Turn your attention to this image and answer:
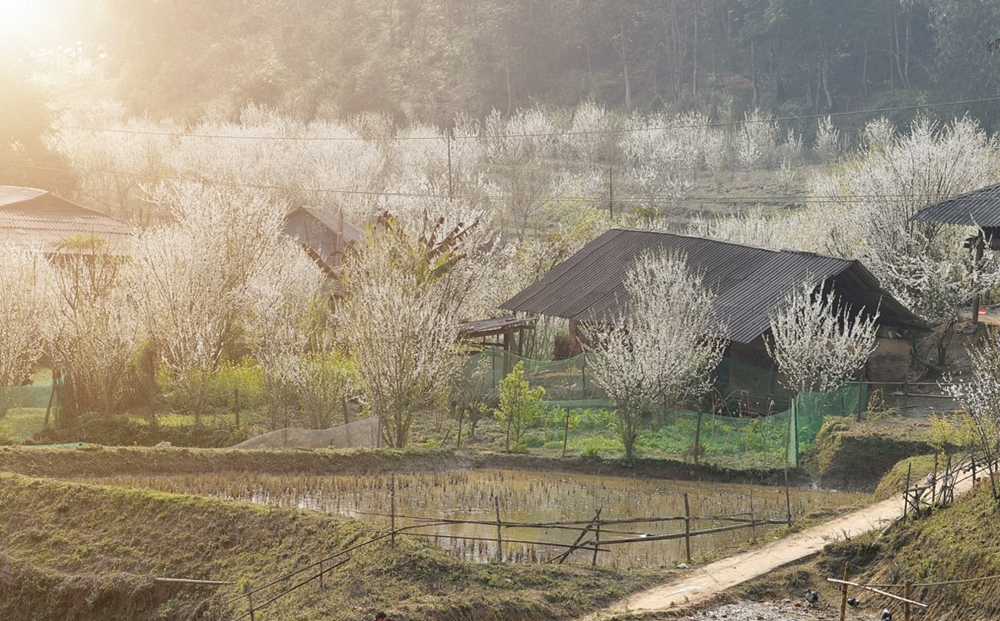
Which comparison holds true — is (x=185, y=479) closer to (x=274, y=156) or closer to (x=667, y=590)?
(x=667, y=590)

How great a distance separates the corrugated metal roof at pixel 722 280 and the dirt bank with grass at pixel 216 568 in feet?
45.0

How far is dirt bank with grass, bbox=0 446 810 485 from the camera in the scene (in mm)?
21109

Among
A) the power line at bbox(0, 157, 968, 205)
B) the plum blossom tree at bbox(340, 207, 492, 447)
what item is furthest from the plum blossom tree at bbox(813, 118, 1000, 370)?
the plum blossom tree at bbox(340, 207, 492, 447)

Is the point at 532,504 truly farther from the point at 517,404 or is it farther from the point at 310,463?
the point at 517,404

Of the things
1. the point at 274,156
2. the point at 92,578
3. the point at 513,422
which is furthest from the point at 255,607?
the point at 274,156

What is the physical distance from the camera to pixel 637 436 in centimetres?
2450

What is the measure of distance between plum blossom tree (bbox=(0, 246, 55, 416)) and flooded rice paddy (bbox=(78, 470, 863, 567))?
32.5 ft

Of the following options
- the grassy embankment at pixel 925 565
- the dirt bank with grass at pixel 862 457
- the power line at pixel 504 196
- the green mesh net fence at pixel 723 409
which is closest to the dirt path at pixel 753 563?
the grassy embankment at pixel 925 565

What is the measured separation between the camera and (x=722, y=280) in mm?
30625

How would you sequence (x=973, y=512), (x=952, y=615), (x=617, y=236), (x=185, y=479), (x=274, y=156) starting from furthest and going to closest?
(x=274, y=156) → (x=617, y=236) → (x=185, y=479) → (x=973, y=512) → (x=952, y=615)

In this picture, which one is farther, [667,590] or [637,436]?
[637,436]

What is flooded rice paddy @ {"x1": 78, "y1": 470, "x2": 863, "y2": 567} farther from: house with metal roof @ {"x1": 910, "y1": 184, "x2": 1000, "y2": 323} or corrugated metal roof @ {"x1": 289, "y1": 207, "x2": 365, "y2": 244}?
corrugated metal roof @ {"x1": 289, "y1": 207, "x2": 365, "y2": 244}

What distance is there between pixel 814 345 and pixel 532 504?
9176 mm

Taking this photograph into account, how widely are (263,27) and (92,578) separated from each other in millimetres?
105043
